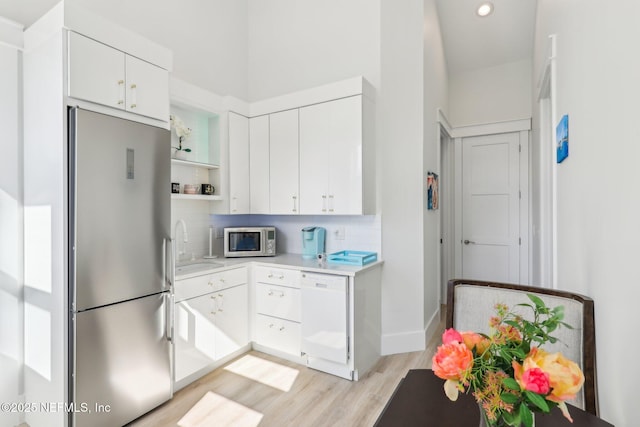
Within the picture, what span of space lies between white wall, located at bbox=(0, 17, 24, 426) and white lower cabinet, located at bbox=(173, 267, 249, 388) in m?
0.94

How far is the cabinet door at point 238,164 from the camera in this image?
10.7 feet

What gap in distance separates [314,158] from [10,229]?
2.27 metres

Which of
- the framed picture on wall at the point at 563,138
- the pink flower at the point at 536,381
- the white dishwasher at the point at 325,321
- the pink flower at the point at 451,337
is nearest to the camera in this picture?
the pink flower at the point at 536,381

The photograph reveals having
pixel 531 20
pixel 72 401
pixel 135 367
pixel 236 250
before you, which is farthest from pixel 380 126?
pixel 72 401

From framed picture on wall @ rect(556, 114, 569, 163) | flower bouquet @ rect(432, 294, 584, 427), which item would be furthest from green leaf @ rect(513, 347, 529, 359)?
framed picture on wall @ rect(556, 114, 569, 163)

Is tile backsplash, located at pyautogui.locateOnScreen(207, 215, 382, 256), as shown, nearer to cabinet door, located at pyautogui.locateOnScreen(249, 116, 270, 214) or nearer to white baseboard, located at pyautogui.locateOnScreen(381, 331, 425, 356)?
cabinet door, located at pyautogui.locateOnScreen(249, 116, 270, 214)

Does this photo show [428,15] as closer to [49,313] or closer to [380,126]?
[380,126]

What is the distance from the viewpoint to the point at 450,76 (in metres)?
4.74

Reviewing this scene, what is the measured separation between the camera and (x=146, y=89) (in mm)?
2160

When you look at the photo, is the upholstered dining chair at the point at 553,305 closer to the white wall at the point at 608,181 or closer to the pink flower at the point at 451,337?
the white wall at the point at 608,181

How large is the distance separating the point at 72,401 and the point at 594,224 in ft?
8.76

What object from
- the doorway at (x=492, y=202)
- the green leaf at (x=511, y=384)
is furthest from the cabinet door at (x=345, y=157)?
the doorway at (x=492, y=202)

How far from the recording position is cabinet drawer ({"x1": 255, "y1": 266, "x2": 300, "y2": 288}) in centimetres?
287

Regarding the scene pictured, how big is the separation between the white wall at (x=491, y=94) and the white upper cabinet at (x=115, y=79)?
3.97m
